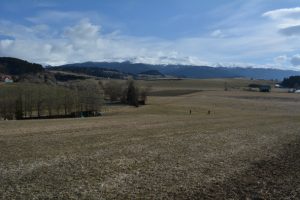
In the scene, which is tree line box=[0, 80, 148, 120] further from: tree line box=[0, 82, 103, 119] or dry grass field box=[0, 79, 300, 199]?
dry grass field box=[0, 79, 300, 199]

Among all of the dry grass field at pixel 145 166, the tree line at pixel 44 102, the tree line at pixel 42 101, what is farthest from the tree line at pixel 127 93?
the dry grass field at pixel 145 166

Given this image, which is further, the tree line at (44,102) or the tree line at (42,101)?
the tree line at (44,102)

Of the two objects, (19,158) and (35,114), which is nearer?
(19,158)

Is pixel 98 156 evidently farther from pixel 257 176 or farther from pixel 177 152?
pixel 257 176

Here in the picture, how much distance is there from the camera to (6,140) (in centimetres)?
2573

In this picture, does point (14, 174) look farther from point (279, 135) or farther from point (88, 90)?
point (88, 90)

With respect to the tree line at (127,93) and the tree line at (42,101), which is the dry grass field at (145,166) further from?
the tree line at (127,93)

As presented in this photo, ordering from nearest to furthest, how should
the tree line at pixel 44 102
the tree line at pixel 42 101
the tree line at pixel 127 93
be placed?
the tree line at pixel 42 101
the tree line at pixel 44 102
the tree line at pixel 127 93

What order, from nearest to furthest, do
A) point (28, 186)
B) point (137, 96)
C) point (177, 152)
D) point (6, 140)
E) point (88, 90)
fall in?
1. point (28, 186)
2. point (177, 152)
3. point (6, 140)
4. point (88, 90)
5. point (137, 96)

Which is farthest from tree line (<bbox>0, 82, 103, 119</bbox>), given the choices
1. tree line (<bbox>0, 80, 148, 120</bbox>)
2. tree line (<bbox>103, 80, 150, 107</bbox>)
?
tree line (<bbox>103, 80, 150, 107</bbox>)

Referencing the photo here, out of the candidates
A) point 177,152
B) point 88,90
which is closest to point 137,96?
point 88,90

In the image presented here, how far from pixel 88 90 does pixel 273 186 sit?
9119 centimetres

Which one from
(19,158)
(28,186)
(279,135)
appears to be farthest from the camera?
(279,135)

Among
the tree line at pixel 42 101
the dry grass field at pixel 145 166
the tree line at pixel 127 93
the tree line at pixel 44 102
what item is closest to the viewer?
the dry grass field at pixel 145 166
